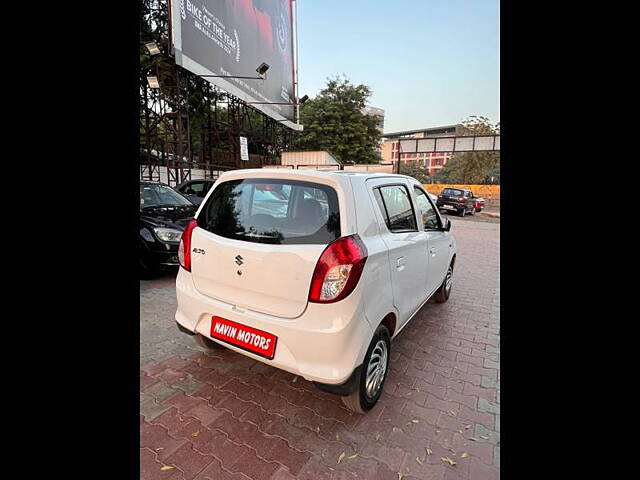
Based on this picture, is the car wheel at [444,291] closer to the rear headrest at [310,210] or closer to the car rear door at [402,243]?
the car rear door at [402,243]

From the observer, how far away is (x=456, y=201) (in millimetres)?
21094

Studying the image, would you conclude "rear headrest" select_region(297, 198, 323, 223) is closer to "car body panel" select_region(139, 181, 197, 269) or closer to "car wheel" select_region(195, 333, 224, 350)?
"car wheel" select_region(195, 333, 224, 350)

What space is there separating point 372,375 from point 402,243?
39.5 inches

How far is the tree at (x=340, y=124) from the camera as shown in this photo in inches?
1261

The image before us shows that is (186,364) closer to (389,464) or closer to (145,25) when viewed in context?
(389,464)

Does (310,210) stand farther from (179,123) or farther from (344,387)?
(179,123)

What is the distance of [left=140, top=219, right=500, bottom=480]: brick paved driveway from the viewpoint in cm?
197

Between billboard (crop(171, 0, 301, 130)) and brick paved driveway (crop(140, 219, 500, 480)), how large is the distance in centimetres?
1072

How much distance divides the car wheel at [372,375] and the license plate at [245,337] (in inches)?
24.0

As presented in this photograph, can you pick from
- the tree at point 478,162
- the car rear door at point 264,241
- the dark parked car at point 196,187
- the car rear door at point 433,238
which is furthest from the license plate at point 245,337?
the tree at point 478,162

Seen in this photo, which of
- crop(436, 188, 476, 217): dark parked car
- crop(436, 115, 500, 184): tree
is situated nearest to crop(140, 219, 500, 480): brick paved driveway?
crop(436, 188, 476, 217): dark parked car
